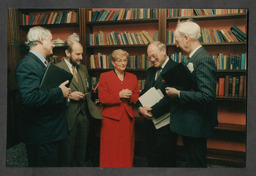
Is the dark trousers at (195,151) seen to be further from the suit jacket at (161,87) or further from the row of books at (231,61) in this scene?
the row of books at (231,61)

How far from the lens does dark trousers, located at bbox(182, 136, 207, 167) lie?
1.94 m

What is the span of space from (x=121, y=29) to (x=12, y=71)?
1300 millimetres

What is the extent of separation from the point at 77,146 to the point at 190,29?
1.71 meters

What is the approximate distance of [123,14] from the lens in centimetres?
225

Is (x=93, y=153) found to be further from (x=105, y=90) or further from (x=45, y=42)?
(x=45, y=42)

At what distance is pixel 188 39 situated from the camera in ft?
6.26

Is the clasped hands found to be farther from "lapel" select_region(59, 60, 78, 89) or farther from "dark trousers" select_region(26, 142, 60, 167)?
A: "dark trousers" select_region(26, 142, 60, 167)

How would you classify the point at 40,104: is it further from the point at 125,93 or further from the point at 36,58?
the point at 125,93

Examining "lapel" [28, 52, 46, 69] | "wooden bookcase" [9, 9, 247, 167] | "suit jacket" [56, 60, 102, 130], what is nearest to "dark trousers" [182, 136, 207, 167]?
"wooden bookcase" [9, 9, 247, 167]

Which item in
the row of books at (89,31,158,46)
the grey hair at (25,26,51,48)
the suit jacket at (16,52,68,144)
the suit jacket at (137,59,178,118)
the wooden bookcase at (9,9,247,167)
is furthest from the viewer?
the row of books at (89,31,158,46)

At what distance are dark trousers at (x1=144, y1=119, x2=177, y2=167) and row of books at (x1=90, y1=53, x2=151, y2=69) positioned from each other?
625mm

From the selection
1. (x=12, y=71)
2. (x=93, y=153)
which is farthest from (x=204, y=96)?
(x=12, y=71)

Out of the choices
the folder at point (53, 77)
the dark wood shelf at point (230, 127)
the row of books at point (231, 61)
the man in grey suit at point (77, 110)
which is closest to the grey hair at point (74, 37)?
the man in grey suit at point (77, 110)

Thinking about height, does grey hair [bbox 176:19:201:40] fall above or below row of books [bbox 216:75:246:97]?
above
